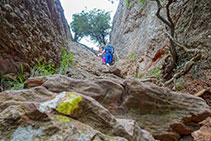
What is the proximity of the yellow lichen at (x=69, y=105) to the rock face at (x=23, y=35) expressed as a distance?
1739 millimetres

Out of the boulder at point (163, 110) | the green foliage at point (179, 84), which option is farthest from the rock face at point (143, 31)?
the boulder at point (163, 110)

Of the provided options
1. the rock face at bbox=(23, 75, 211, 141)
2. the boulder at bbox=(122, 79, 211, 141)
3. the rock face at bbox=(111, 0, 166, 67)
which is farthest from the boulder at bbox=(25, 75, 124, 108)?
the rock face at bbox=(111, 0, 166, 67)

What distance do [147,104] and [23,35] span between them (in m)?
2.55

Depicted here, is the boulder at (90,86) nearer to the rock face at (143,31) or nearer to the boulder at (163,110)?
the boulder at (163,110)

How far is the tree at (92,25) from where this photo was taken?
19203 mm

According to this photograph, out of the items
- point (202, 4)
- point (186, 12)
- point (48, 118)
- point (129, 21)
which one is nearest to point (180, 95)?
point (48, 118)

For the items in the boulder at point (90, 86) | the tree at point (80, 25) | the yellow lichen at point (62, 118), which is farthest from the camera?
the tree at point (80, 25)

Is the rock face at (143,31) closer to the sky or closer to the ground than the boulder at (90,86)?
closer to the sky

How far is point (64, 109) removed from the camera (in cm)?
111

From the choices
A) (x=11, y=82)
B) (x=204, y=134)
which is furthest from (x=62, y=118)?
(x=204, y=134)

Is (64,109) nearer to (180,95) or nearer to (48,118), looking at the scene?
(48,118)

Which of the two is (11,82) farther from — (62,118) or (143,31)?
(143,31)

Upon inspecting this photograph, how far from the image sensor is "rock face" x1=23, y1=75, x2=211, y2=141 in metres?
1.84

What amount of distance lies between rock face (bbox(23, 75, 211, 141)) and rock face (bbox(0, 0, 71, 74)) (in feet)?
2.92
